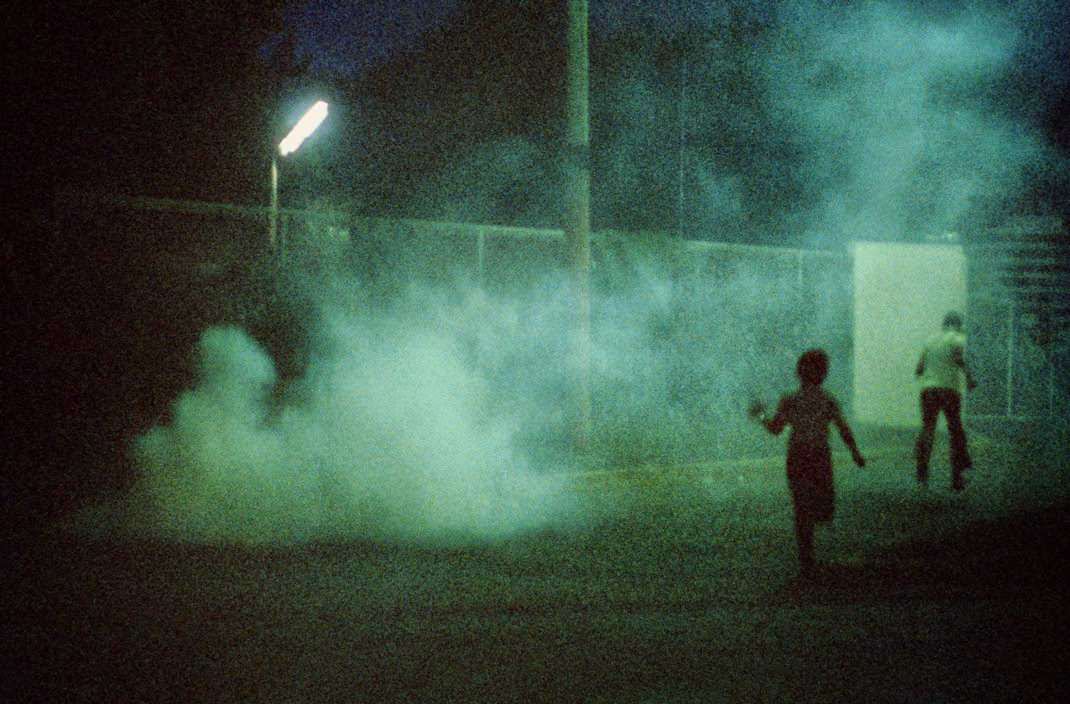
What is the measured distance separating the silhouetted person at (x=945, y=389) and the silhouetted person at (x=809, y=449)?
13.3 feet

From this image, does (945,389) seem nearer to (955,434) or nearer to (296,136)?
(955,434)

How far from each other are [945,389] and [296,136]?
281 inches

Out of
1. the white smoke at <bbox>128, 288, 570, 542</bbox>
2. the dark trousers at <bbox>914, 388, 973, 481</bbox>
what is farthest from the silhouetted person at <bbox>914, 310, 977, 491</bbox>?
the white smoke at <bbox>128, 288, 570, 542</bbox>

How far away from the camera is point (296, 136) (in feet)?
35.3

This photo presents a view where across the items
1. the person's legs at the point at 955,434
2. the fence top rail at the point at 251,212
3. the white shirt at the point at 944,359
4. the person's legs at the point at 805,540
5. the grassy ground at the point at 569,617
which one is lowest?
Result: the grassy ground at the point at 569,617

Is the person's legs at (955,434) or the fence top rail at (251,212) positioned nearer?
the fence top rail at (251,212)

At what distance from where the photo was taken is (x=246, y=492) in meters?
10.1

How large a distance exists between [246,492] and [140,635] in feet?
13.6

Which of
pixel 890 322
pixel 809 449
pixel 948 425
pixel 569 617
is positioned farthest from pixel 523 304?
pixel 890 322

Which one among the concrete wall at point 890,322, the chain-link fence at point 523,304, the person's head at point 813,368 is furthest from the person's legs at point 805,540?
the concrete wall at point 890,322

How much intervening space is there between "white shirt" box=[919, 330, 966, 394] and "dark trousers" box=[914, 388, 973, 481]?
0.27 ft

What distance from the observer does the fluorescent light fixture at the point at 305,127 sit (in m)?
10.4

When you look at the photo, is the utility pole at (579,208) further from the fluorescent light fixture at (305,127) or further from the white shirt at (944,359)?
the white shirt at (944,359)

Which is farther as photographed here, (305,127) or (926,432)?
(926,432)
